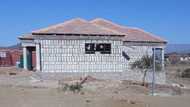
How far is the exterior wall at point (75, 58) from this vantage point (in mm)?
31750

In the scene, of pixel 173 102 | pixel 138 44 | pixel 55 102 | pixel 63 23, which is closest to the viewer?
A: pixel 55 102

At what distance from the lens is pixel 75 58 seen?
32281 millimetres

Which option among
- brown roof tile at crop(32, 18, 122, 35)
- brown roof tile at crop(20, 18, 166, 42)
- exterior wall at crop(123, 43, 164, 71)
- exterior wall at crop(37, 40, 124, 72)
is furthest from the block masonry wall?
brown roof tile at crop(32, 18, 122, 35)

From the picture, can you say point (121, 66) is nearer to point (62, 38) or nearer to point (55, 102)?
point (62, 38)

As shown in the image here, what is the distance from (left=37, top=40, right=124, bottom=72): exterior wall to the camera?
104 feet

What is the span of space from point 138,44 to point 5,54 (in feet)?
72.9

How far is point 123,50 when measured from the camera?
35.6m

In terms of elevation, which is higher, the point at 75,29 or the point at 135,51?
the point at 75,29

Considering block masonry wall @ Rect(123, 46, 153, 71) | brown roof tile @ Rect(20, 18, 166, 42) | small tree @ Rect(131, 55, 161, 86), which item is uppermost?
brown roof tile @ Rect(20, 18, 166, 42)

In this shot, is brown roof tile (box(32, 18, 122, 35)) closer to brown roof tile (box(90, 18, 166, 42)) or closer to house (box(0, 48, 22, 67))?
brown roof tile (box(90, 18, 166, 42))

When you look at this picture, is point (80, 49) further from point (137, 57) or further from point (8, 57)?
point (8, 57)

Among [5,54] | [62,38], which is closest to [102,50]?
[62,38]

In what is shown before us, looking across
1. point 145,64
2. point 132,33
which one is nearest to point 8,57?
point 132,33

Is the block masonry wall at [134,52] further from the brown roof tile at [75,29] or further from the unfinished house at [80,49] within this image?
the brown roof tile at [75,29]
